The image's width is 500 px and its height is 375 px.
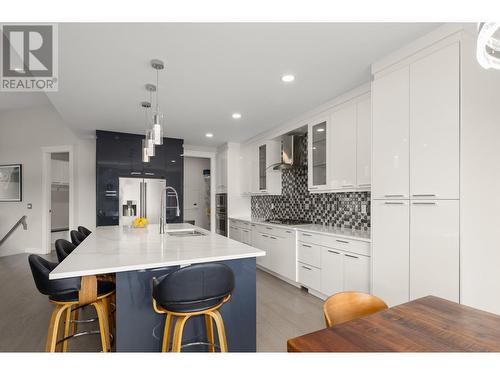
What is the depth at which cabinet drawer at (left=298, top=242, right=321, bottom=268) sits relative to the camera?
3172mm

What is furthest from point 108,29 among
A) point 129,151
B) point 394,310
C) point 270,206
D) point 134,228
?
point 270,206

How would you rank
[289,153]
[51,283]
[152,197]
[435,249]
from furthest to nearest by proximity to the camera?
[152,197] → [289,153] → [435,249] → [51,283]

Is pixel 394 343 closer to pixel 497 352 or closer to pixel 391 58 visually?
pixel 497 352

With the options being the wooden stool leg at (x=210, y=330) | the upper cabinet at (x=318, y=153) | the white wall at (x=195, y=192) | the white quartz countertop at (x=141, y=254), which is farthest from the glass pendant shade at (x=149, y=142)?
the white wall at (x=195, y=192)

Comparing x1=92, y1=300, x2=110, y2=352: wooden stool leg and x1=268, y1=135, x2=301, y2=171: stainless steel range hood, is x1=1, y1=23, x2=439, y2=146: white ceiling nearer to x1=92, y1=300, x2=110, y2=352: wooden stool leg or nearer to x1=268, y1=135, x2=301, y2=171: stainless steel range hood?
x1=268, y1=135, x2=301, y2=171: stainless steel range hood

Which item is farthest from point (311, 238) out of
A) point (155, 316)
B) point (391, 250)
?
point (155, 316)

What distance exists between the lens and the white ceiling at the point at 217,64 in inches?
74.9

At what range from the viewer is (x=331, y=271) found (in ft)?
9.75

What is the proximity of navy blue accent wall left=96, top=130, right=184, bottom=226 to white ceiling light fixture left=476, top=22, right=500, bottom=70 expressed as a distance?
5.13 meters

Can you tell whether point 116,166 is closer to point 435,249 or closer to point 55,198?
point 55,198

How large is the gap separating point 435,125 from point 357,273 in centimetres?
156

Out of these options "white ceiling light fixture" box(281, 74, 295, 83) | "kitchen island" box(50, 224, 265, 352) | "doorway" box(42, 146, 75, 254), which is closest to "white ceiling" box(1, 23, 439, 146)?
"white ceiling light fixture" box(281, 74, 295, 83)

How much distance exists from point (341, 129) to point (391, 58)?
40.5 inches

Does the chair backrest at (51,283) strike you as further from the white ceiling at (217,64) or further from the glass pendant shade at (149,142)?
the white ceiling at (217,64)
